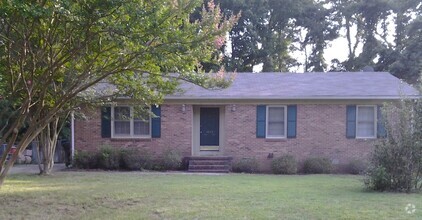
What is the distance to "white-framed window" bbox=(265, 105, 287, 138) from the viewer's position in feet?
62.7

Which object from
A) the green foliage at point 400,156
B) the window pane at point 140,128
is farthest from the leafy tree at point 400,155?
the window pane at point 140,128

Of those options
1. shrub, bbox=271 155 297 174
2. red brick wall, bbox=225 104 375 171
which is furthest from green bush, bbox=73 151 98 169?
shrub, bbox=271 155 297 174

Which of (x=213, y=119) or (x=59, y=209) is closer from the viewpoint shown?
(x=59, y=209)

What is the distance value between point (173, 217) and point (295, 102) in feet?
36.9

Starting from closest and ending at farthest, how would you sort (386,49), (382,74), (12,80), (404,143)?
(12,80)
(404,143)
(382,74)
(386,49)

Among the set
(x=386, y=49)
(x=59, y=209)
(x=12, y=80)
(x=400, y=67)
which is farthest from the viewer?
(x=386, y=49)

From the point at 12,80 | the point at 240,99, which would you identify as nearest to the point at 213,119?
the point at 240,99

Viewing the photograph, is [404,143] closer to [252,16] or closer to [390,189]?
[390,189]

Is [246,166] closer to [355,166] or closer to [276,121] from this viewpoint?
[276,121]

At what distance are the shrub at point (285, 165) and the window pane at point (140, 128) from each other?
5.29 m

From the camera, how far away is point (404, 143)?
469 inches

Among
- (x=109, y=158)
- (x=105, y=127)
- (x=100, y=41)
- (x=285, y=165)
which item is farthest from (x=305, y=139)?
(x=100, y=41)

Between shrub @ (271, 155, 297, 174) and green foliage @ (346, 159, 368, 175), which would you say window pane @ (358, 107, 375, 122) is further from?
shrub @ (271, 155, 297, 174)

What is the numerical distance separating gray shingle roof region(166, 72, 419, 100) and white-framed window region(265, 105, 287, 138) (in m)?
0.69
